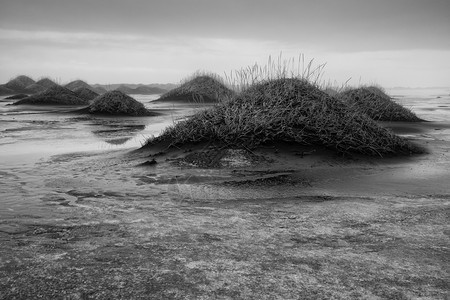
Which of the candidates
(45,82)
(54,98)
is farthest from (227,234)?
(45,82)

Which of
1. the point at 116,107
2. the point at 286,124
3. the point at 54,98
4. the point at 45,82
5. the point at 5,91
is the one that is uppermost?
the point at 45,82

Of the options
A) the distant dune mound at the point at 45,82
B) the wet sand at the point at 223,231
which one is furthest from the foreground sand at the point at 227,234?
the distant dune mound at the point at 45,82

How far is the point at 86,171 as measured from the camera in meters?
6.49

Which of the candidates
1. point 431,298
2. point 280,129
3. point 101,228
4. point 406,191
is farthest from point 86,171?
point 431,298

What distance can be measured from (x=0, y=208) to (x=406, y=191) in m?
5.01

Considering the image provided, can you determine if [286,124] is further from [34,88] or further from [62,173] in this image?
[34,88]

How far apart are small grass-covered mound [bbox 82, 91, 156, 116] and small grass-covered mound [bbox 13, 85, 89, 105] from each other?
27.0 feet

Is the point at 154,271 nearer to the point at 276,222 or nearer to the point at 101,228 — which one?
the point at 101,228

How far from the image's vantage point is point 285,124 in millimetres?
7891

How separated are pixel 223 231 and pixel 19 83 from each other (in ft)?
169

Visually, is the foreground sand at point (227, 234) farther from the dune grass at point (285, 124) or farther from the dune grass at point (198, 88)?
the dune grass at point (198, 88)

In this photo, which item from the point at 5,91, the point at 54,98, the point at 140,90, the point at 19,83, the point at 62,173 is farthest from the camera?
the point at 140,90

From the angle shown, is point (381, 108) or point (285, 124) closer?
point (285, 124)

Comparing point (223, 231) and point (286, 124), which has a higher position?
point (286, 124)
